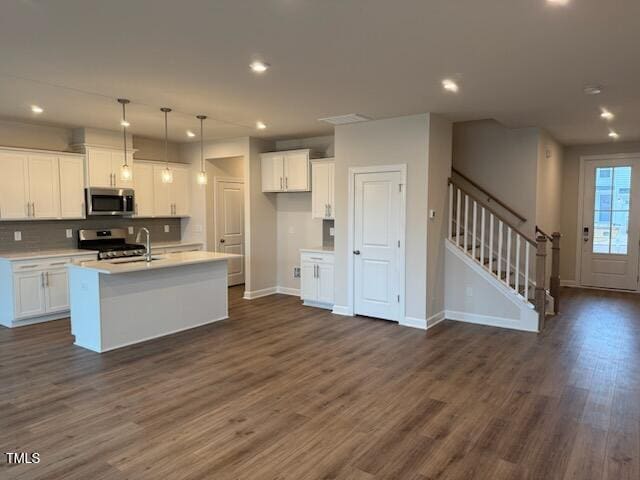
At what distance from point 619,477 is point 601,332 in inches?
134

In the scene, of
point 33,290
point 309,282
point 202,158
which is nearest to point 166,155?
point 202,158

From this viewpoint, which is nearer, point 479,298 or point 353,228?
point 479,298

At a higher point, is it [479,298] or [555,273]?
[555,273]

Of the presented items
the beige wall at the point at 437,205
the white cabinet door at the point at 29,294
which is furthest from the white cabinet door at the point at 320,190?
the white cabinet door at the point at 29,294

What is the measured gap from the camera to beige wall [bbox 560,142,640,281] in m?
8.30

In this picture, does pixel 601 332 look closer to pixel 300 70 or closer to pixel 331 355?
pixel 331 355

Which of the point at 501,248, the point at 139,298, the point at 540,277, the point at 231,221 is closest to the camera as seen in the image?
the point at 139,298

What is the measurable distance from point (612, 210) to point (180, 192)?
7762 mm

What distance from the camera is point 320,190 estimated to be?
6828 millimetres

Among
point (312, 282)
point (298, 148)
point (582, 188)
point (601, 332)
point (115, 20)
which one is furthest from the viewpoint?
point (582, 188)

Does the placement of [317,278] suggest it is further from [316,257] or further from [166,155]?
[166,155]

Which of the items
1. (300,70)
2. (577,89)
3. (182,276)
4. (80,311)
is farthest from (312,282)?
(577,89)

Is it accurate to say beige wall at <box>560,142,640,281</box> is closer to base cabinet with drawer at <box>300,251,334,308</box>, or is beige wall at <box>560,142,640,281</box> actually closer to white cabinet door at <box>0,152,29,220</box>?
base cabinet with drawer at <box>300,251,334,308</box>

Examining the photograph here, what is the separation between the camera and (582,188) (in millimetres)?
8281
